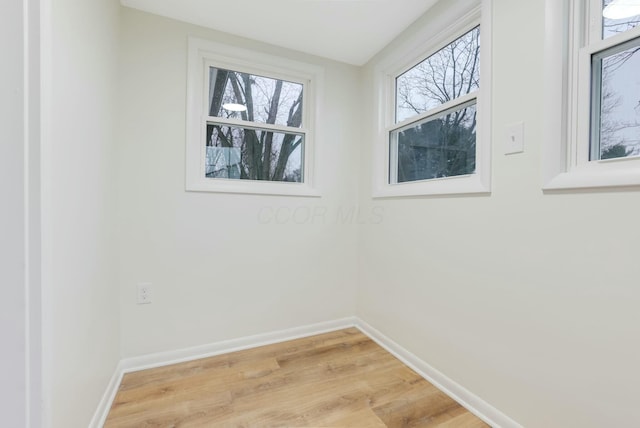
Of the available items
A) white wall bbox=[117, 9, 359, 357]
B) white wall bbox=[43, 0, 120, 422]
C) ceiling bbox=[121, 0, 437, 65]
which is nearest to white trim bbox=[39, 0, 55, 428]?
white wall bbox=[43, 0, 120, 422]

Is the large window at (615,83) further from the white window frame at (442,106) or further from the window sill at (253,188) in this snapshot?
the window sill at (253,188)

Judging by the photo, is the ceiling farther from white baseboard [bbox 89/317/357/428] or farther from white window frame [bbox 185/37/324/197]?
white baseboard [bbox 89/317/357/428]

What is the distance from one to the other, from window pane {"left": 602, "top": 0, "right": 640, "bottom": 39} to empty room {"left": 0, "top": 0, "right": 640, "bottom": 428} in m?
0.01

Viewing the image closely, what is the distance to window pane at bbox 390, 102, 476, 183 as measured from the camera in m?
1.55

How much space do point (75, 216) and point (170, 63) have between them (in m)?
1.24

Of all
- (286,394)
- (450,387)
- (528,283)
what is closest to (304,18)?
(528,283)

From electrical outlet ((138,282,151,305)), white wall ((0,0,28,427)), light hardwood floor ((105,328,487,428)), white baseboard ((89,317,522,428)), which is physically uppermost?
white wall ((0,0,28,427))

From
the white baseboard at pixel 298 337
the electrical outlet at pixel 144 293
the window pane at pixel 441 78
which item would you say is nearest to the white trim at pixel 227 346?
the white baseboard at pixel 298 337

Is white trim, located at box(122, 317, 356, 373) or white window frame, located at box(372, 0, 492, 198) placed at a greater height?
white window frame, located at box(372, 0, 492, 198)

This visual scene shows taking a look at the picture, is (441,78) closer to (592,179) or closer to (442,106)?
(442,106)

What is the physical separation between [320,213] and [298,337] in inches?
39.3

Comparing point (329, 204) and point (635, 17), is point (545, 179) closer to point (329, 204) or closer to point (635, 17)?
point (635, 17)

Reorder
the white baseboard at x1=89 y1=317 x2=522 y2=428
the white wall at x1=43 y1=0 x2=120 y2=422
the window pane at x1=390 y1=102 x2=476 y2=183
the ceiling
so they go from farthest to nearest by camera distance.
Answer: the ceiling → the window pane at x1=390 y1=102 x2=476 y2=183 → the white baseboard at x1=89 y1=317 x2=522 y2=428 → the white wall at x1=43 y1=0 x2=120 y2=422

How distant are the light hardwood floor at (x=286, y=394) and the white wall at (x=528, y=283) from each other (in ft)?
0.77
